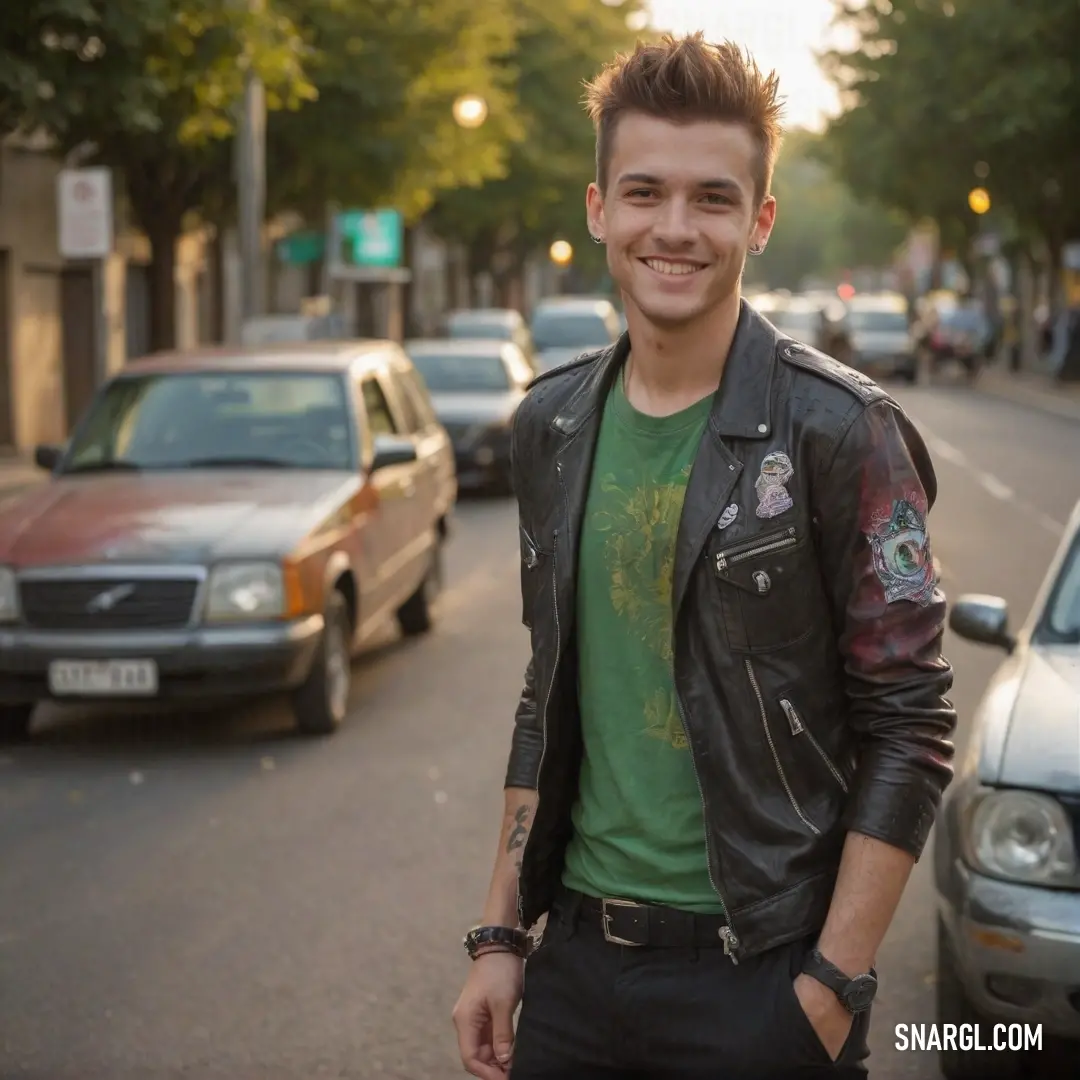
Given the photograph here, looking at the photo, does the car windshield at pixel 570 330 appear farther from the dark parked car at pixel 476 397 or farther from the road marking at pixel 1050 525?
the road marking at pixel 1050 525

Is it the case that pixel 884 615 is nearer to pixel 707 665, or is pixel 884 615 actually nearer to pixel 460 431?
pixel 707 665

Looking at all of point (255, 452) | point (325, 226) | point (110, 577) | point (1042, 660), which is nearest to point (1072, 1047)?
point (1042, 660)

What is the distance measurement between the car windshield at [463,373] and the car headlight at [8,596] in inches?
524

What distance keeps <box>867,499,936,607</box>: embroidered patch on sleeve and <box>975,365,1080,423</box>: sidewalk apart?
33117mm

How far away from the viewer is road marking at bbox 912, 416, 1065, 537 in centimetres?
1842

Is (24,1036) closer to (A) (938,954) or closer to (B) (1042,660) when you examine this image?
(A) (938,954)

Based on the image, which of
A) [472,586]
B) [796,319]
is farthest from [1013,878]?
[796,319]

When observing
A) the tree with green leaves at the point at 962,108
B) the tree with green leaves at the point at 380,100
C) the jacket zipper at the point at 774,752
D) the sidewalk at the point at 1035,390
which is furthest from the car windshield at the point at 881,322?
the jacket zipper at the point at 774,752

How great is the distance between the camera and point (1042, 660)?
210 inches

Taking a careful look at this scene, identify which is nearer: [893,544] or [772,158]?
[893,544]

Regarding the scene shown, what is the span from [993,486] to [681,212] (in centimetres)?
2015

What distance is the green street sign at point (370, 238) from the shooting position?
35.2m

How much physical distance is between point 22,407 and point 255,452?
1799 cm

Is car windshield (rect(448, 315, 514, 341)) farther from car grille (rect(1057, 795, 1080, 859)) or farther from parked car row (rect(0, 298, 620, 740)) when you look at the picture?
car grille (rect(1057, 795, 1080, 859))
